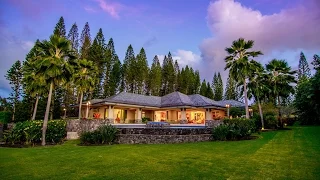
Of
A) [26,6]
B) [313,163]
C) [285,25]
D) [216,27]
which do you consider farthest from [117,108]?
[313,163]

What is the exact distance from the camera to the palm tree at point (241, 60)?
23.1m

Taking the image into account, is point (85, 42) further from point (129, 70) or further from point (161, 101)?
point (161, 101)

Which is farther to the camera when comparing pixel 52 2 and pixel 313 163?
pixel 52 2

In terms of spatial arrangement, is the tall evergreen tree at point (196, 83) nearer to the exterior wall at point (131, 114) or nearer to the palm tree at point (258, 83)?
the exterior wall at point (131, 114)

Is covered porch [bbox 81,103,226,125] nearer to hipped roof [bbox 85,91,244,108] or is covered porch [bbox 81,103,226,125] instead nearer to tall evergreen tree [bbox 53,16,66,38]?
hipped roof [bbox 85,91,244,108]

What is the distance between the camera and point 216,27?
2052cm

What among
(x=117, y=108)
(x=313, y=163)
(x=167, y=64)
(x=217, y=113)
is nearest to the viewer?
(x=313, y=163)

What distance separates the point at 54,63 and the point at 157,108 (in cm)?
1931

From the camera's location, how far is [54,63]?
50.1ft

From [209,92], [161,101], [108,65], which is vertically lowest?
[161,101]

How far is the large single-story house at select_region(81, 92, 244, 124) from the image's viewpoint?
29406 mm

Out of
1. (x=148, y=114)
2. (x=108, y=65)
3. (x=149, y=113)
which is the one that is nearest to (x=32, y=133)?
(x=148, y=114)

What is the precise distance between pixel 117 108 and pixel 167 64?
25653mm

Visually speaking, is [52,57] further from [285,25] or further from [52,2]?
[285,25]
